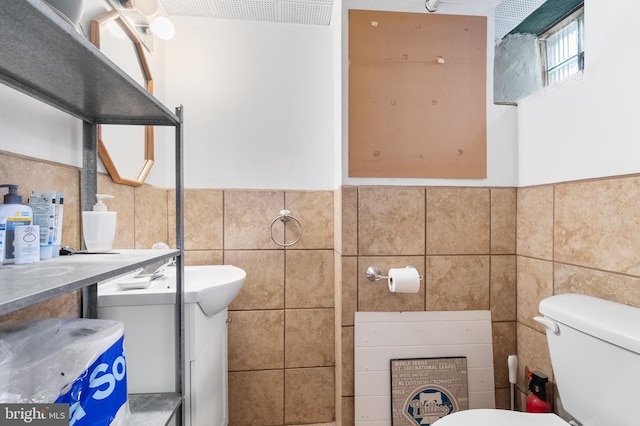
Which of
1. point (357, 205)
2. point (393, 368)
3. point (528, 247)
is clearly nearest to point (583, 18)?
point (528, 247)

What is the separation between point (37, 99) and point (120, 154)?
431 millimetres

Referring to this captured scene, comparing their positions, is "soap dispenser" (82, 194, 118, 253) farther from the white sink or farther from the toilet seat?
the toilet seat

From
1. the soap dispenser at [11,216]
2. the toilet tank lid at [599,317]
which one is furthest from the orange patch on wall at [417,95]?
the soap dispenser at [11,216]

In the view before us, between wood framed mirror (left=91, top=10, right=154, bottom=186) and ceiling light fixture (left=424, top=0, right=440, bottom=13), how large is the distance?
135cm

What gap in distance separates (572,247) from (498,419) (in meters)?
0.70

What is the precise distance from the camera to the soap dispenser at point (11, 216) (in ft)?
2.17

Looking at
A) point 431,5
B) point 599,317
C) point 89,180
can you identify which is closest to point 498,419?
point 599,317

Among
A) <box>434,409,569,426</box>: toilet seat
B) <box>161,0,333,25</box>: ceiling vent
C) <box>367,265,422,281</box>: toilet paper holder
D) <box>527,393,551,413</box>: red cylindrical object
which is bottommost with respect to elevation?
<box>527,393,551,413</box>: red cylindrical object

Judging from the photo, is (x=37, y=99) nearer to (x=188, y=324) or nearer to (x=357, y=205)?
(x=188, y=324)

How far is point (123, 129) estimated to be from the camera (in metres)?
1.30

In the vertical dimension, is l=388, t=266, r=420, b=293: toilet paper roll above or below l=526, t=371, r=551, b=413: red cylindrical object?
above

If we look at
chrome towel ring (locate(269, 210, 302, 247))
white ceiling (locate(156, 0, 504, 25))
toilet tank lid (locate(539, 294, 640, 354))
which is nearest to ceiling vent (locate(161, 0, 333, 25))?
white ceiling (locate(156, 0, 504, 25))

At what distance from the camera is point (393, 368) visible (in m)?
1.45

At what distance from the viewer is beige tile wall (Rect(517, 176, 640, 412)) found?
1.03 meters
